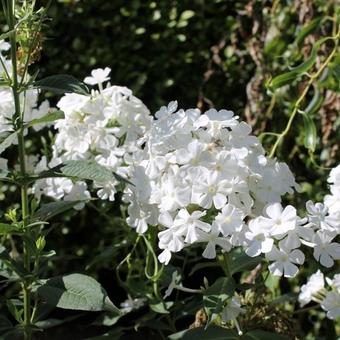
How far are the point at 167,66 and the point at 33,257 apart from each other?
4.80ft

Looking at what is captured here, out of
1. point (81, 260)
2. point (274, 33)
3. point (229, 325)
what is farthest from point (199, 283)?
point (229, 325)

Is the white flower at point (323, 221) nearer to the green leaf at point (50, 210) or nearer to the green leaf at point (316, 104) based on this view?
the green leaf at point (50, 210)

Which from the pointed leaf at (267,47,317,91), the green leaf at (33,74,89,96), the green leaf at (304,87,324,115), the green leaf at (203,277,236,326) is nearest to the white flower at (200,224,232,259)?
the green leaf at (203,277,236,326)

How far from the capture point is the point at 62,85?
66.8 inches

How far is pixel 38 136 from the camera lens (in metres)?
3.09

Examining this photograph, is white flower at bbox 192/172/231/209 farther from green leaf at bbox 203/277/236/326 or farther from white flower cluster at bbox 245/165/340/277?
green leaf at bbox 203/277/236/326

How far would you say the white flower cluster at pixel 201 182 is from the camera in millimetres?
1572

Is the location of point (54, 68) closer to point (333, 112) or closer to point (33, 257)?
point (333, 112)

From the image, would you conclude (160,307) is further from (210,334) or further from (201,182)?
(201,182)

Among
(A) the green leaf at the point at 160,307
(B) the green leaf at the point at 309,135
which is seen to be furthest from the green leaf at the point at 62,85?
(B) the green leaf at the point at 309,135

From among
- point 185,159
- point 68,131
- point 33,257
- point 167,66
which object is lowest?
point 167,66

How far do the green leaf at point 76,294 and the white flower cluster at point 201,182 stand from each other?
0.14 m

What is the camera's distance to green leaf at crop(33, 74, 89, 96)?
1678mm

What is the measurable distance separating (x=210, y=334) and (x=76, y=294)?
289mm
